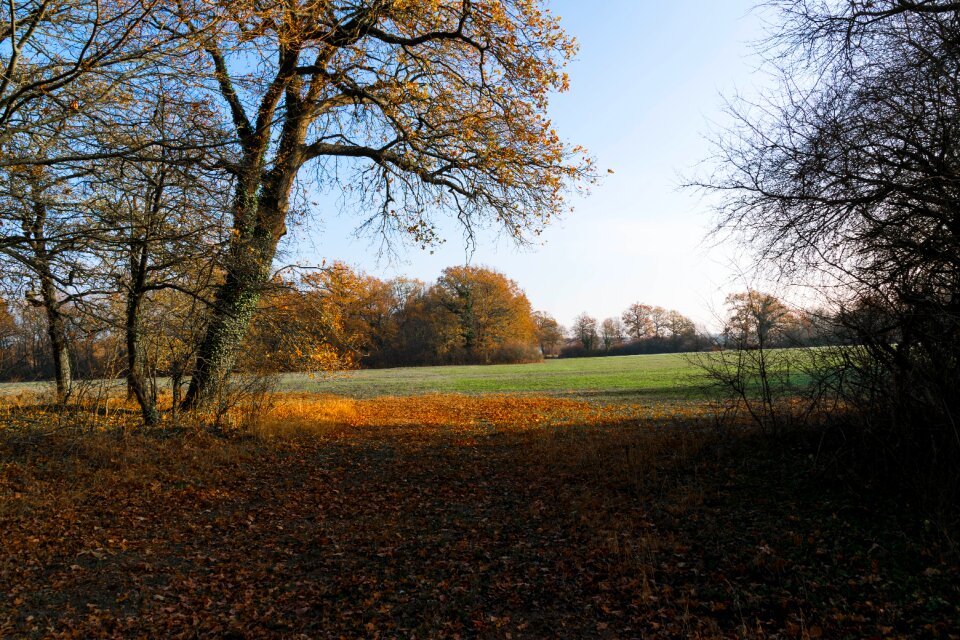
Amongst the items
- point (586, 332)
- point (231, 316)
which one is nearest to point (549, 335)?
point (586, 332)

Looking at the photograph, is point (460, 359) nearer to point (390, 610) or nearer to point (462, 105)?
point (462, 105)

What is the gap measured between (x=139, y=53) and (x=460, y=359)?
58.4 metres

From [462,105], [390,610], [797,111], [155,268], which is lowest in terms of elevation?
[390,610]

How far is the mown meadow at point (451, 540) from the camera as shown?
4.75 metres

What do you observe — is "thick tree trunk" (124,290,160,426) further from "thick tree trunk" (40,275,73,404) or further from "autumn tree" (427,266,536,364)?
"autumn tree" (427,266,536,364)

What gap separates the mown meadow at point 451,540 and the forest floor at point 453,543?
0.02 m

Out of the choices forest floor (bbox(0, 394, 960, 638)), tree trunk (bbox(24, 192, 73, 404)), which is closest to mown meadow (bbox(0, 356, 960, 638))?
forest floor (bbox(0, 394, 960, 638))

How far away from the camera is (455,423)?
15.4 meters

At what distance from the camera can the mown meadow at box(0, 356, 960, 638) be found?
15.6ft

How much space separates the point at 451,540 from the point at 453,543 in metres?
0.11

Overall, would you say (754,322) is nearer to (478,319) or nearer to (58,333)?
(58,333)

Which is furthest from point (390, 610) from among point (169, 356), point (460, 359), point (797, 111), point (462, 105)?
point (460, 359)

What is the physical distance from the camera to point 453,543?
6504 millimetres

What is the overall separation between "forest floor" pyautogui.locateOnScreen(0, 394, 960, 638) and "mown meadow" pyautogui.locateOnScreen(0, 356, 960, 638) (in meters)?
0.02
